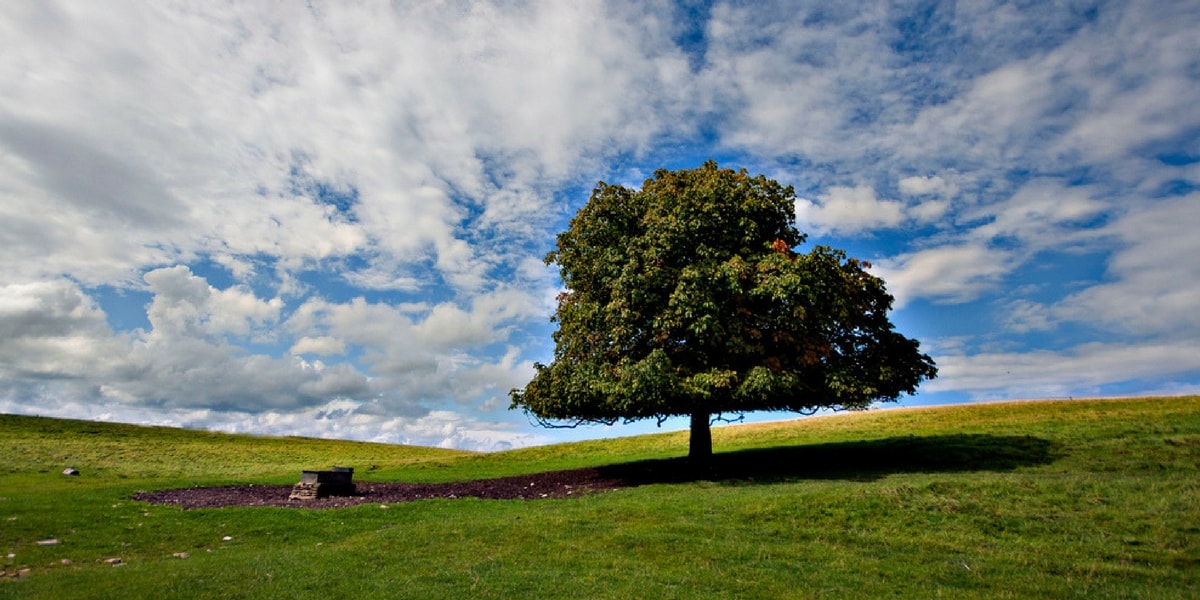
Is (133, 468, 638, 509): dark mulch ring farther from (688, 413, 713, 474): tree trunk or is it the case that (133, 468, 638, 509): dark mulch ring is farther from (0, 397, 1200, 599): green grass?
(688, 413, 713, 474): tree trunk

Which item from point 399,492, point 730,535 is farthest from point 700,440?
point 399,492

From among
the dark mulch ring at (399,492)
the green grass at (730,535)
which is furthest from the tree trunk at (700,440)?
the dark mulch ring at (399,492)

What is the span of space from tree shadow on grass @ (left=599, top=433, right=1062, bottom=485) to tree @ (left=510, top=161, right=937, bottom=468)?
246 centimetres

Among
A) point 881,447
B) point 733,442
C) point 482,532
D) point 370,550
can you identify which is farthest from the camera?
point 733,442

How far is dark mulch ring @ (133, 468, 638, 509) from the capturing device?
24.5 metres

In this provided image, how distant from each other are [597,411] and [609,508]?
30.6 feet

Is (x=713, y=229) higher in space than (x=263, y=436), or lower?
higher

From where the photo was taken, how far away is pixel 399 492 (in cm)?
2786

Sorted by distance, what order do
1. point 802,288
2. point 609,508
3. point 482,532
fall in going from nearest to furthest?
1. point 482,532
2. point 609,508
3. point 802,288

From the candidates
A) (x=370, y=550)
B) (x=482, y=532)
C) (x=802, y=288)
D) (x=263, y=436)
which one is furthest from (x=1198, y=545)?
(x=263, y=436)

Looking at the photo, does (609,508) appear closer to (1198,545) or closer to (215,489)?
(1198,545)

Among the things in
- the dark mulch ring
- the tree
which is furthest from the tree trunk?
the dark mulch ring

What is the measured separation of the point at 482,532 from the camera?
16344mm

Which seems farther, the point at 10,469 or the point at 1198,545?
the point at 10,469
